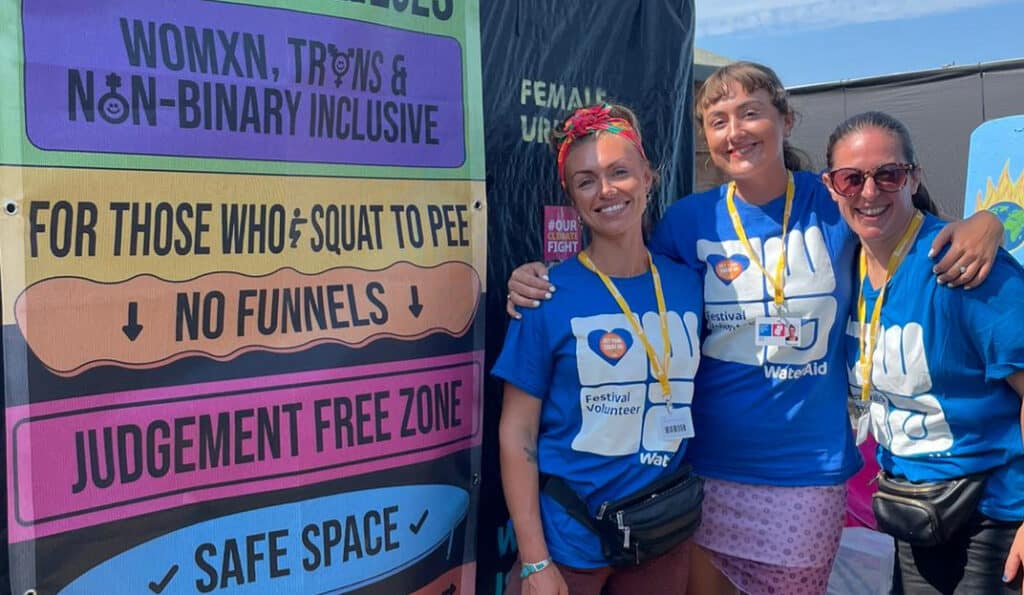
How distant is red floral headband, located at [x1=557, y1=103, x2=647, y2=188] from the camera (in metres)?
1.97

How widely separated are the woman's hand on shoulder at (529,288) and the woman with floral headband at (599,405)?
0.10 feet

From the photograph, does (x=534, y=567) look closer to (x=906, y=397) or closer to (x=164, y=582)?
(x=164, y=582)

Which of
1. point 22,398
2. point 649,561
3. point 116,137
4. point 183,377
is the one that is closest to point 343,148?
point 116,137

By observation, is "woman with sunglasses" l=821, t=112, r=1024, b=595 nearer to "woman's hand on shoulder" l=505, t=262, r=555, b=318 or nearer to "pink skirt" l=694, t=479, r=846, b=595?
"pink skirt" l=694, t=479, r=846, b=595

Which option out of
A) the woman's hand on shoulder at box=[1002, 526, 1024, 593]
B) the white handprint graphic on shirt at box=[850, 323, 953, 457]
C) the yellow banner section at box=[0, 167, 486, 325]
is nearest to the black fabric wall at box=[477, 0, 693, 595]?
the yellow banner section at box=[0, 167, 486, 325]

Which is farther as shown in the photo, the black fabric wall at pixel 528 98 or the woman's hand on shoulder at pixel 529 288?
the black fabric wall at pixel 528 98

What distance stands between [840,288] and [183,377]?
1564 millimetres

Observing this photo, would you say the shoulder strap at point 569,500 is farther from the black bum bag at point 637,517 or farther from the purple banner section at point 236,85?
the purple banner section at point 236,85

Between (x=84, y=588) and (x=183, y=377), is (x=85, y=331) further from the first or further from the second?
(x=84, y=588)

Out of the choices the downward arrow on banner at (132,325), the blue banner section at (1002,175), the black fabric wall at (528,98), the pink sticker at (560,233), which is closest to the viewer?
the downward arrow on banner at (132,325)

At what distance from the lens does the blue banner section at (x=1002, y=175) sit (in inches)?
177

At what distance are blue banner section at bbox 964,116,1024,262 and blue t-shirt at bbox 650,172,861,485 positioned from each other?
294 centimetres

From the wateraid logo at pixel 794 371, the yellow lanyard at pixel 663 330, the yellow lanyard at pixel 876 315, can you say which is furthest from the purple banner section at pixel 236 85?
the yellow lanyard at pixel 876 315

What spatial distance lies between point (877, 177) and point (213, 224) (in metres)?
1.46
